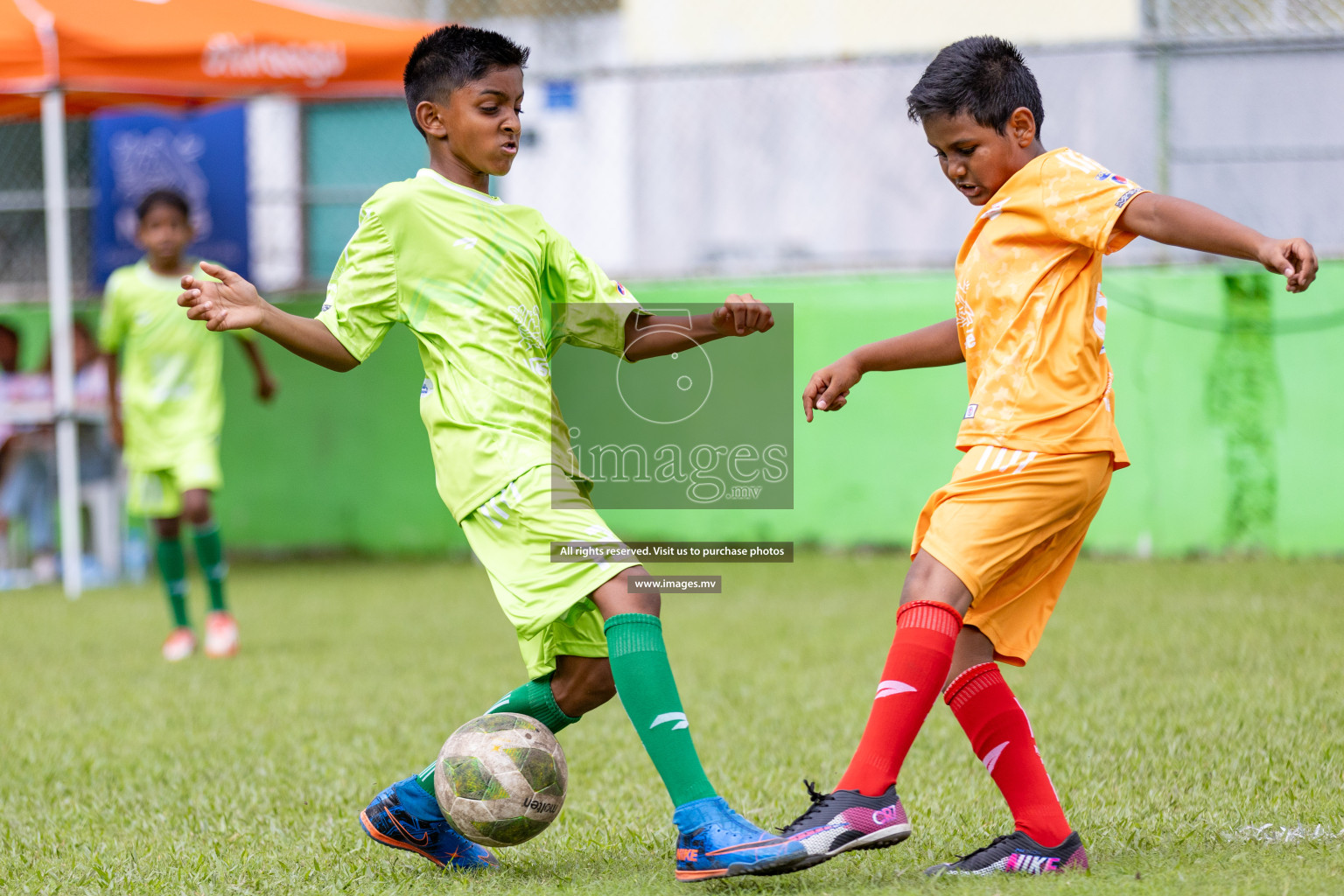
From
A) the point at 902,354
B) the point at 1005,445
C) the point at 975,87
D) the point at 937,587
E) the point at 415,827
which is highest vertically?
the point at 975,87

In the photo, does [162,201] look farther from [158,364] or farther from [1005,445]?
[1005,445]

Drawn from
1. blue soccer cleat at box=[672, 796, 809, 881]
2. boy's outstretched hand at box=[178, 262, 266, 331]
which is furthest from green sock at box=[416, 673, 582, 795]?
boy's outstretched hand at box=[178, 262, 266, 331]

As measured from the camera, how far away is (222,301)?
2705 millimetres

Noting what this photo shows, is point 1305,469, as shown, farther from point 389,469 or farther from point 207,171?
point 207,171

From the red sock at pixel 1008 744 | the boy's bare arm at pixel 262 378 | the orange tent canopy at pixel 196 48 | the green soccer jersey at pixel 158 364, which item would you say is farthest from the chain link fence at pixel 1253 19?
the red sock at pixel 1008 744

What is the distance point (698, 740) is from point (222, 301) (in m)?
2.17

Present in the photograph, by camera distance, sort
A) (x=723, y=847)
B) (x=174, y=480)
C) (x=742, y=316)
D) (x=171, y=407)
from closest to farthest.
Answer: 1. (x=723, y=847)
2. (x=742, y=316)
3. (x=174, y=480)
4. (x=171, y=407)

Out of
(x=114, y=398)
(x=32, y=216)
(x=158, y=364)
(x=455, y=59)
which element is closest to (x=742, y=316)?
(x=455, y=59)

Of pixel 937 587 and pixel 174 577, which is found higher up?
pixel 937 587

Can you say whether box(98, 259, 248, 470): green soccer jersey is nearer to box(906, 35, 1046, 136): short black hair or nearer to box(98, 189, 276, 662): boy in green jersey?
box(98, 189, 276, 662): boy in green jersey

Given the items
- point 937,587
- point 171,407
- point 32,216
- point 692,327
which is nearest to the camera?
point 937,587

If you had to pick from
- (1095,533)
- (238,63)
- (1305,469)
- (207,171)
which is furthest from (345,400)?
→ (1305,469)

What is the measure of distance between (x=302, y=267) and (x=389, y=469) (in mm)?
1714

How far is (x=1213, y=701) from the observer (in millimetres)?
4430
